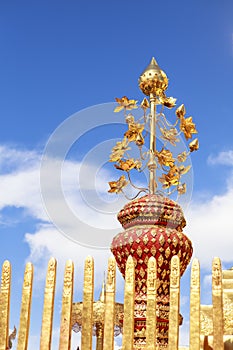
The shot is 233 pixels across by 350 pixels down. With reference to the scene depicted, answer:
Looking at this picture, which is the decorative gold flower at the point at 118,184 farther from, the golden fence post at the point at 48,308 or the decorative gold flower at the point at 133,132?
the golden fence post at the point at 48,308

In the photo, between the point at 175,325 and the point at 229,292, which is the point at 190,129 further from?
the point at 175,325

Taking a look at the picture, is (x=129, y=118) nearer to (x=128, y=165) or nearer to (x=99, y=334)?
(x=128, y=165)

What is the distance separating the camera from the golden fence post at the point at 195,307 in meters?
7.80

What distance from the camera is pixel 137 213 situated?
10.6 meters

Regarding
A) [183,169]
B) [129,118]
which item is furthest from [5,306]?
[129,118]

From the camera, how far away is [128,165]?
1130cm

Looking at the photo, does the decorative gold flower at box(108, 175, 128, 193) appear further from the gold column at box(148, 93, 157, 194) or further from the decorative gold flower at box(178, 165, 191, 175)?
the decorative gold flower at box(178, 165, 191, 175)

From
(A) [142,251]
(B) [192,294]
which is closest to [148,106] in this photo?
(A) [142,251]

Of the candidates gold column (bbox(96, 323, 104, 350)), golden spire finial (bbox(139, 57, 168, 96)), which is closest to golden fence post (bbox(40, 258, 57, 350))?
gold column (bbox(96, 323, 104, 350))

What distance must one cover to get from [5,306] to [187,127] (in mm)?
5454

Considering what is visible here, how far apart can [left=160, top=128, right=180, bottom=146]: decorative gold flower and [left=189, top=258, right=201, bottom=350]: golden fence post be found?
159 inches

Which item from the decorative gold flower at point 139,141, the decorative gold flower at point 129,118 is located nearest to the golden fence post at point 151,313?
the decorative gold flower at point 139,141

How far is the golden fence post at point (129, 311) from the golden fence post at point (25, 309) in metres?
1.55

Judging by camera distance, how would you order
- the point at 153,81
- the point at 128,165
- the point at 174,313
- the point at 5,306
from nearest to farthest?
the point at 174,313
the point at 5,306
the point at 128,165
the point at 153,81
